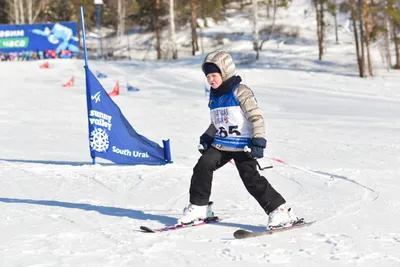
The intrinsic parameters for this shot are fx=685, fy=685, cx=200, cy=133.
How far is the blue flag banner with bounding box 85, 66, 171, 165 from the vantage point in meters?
8.54

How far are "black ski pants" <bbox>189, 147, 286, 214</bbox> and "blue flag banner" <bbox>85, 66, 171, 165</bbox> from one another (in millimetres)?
3401

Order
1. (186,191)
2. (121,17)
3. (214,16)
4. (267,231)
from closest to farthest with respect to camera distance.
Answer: (267,231) → (186,191) → (214,16) → (121,17)

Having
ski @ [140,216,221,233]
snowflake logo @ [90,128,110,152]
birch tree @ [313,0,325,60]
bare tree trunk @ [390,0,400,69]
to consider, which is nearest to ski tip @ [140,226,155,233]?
ski @ [140,216,221,233]

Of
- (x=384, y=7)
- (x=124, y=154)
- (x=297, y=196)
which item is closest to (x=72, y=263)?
(x=297, y=196)

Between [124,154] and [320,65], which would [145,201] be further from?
[320,65]

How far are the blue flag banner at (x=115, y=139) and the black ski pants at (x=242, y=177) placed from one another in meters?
3.40

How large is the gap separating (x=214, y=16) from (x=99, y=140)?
40.6 metres

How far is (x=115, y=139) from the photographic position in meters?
8.57

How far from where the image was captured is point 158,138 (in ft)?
39.2

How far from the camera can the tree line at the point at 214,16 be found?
96.0 ft

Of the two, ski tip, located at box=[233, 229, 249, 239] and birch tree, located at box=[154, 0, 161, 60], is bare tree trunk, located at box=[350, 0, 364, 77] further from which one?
ski tip, located at box=[233, 229, 249, 239]

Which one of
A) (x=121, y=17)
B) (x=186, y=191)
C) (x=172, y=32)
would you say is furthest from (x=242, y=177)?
(x=121, y=17)

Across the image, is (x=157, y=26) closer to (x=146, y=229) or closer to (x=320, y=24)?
(x=320, y=24)

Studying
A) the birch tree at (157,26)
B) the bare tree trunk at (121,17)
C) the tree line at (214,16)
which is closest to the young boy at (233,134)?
the tree line at (214,16)
